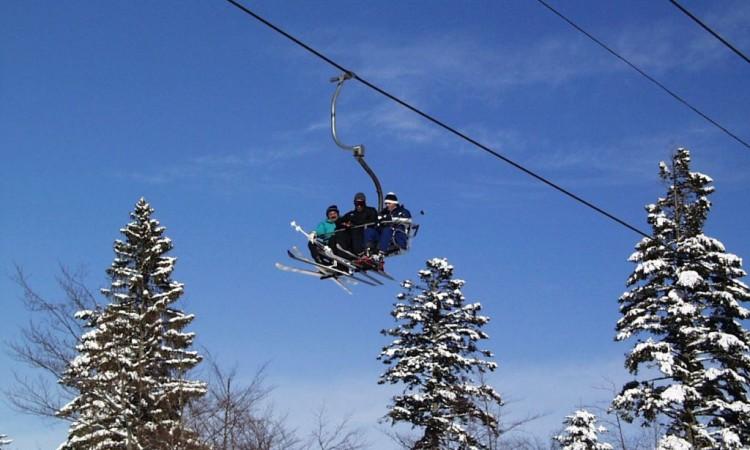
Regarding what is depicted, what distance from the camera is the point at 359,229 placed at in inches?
629

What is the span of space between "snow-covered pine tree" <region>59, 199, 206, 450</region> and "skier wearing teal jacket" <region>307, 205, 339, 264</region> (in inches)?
369

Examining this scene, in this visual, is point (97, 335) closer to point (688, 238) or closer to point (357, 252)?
point (357, 252)

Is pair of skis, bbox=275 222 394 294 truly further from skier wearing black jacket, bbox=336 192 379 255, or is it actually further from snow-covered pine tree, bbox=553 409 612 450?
snow-covered pine tree, bbox=553 409 612 450

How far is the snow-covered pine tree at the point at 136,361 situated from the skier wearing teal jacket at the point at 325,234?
938cm

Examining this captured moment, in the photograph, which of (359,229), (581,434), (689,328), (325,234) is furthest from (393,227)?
(581,434)

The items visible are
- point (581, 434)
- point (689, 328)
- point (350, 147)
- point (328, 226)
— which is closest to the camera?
point (350, 147)

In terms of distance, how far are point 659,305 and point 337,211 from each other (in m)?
14.2

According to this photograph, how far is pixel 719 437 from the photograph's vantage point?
25.3m

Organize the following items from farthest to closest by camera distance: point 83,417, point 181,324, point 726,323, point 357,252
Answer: point 181,324, point 726,323, point 83,417, point 357,252

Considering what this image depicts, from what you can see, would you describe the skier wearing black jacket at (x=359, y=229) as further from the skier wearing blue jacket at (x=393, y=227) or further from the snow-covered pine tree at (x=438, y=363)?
the snow-covered pine tree at (x=438, y=363)

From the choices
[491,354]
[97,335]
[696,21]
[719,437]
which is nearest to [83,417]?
[97,335]

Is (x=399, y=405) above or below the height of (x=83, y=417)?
above

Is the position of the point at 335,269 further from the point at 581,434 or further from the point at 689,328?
the point at 581,434

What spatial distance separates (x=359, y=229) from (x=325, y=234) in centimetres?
71
